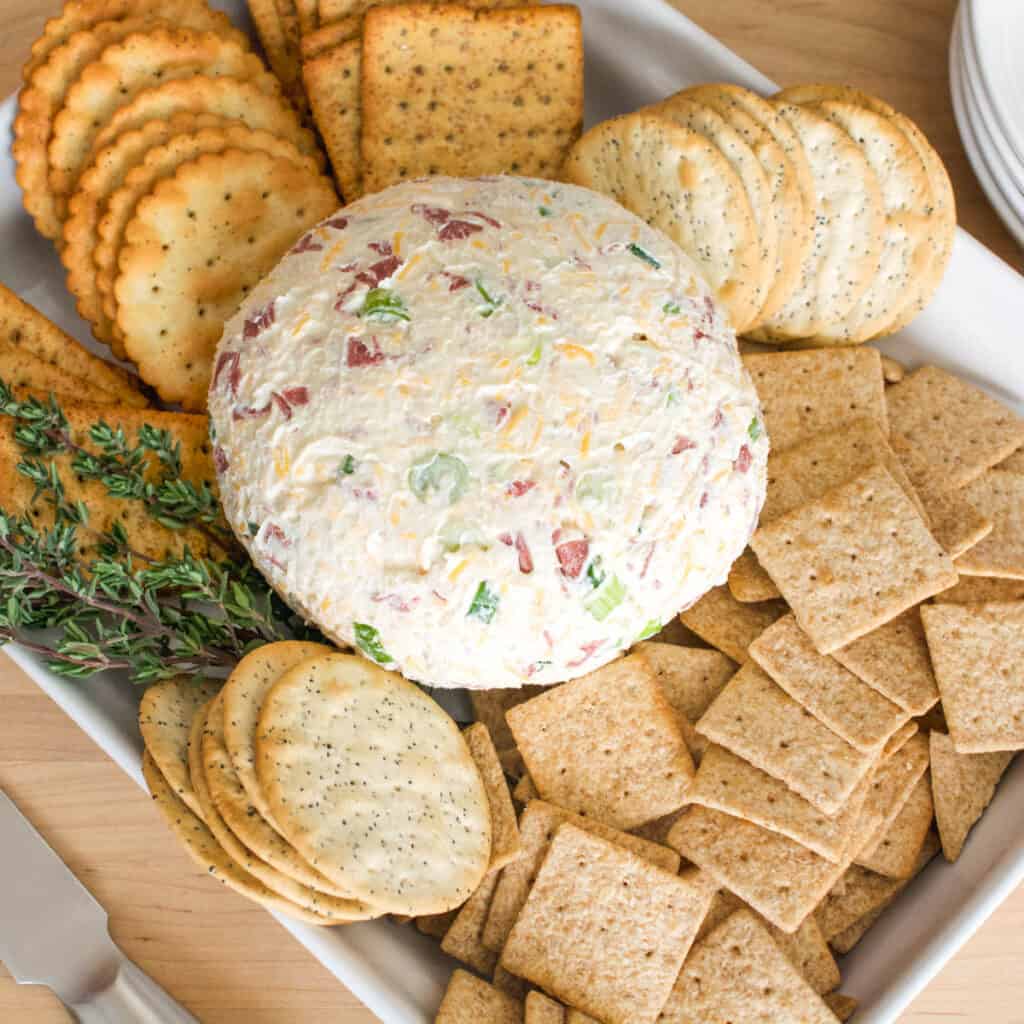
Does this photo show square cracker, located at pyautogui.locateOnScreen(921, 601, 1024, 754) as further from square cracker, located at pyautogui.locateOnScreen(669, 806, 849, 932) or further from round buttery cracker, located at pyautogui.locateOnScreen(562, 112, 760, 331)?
round buttery cracker, located at pyautogui.locateOnScreen(562, 112, 760, 331)

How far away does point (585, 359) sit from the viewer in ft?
5.10

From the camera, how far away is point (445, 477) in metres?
1.51

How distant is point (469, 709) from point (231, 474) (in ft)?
2.07

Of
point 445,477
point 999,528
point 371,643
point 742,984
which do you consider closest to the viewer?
point 445,477

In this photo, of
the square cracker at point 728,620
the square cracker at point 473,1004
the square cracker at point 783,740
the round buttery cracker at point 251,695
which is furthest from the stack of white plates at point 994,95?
the square cracker at point 473,1004

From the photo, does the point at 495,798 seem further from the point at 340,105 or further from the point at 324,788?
the point at 340,105

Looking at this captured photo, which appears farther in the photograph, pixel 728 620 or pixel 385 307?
pixel 728 620

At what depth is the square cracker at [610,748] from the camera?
6.11ft

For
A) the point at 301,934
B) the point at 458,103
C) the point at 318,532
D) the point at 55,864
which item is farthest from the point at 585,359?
the point at 55,864

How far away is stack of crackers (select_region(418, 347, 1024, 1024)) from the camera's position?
1.77m

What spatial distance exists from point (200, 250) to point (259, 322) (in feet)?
1.05

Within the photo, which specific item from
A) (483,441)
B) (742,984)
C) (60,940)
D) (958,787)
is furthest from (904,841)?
(60,940)

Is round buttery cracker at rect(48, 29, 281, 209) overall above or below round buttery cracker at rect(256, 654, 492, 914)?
above

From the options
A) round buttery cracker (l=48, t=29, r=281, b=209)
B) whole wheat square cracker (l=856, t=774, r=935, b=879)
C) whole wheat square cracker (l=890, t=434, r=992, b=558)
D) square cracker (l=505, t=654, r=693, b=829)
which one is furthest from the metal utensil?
whole wheat square cracker (l=890, t=434, r=992, b=558)
